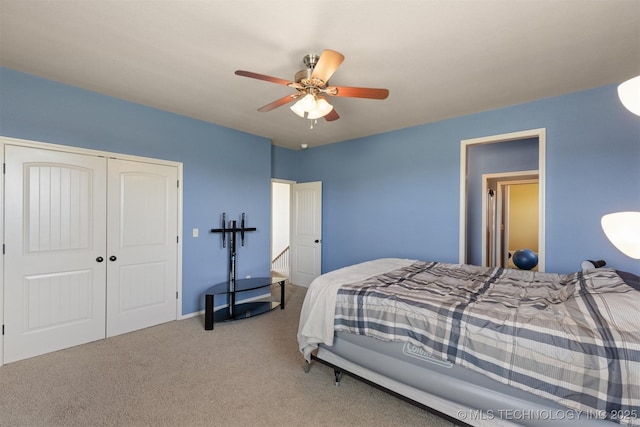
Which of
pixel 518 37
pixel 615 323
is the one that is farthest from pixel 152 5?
pixel 615 323

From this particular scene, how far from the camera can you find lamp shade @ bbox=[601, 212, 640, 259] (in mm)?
740

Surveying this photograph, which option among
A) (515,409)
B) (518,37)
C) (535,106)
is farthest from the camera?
(535,106)

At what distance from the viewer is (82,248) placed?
289 centimetres

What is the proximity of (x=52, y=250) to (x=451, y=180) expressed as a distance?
14.8 feet

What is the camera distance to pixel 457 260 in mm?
3572

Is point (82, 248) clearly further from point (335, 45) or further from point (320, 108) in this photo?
point (335, 45)

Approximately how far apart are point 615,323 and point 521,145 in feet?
12.5

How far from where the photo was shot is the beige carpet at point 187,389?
189 centimetres

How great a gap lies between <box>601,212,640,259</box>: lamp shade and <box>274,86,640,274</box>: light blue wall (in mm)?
2686

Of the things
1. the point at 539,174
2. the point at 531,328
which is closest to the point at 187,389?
the point at 531,328

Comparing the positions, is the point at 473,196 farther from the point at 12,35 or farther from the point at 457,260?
the point at 12,35

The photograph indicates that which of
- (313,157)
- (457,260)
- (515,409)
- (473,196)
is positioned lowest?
(515,409)

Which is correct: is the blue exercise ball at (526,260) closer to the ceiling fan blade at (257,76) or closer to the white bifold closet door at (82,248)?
the ceiling fan blade at (257,76)

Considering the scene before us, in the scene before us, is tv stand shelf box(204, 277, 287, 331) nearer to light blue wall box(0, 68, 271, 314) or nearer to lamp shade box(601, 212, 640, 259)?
light blue wall box(0, 68, 271, 314)
